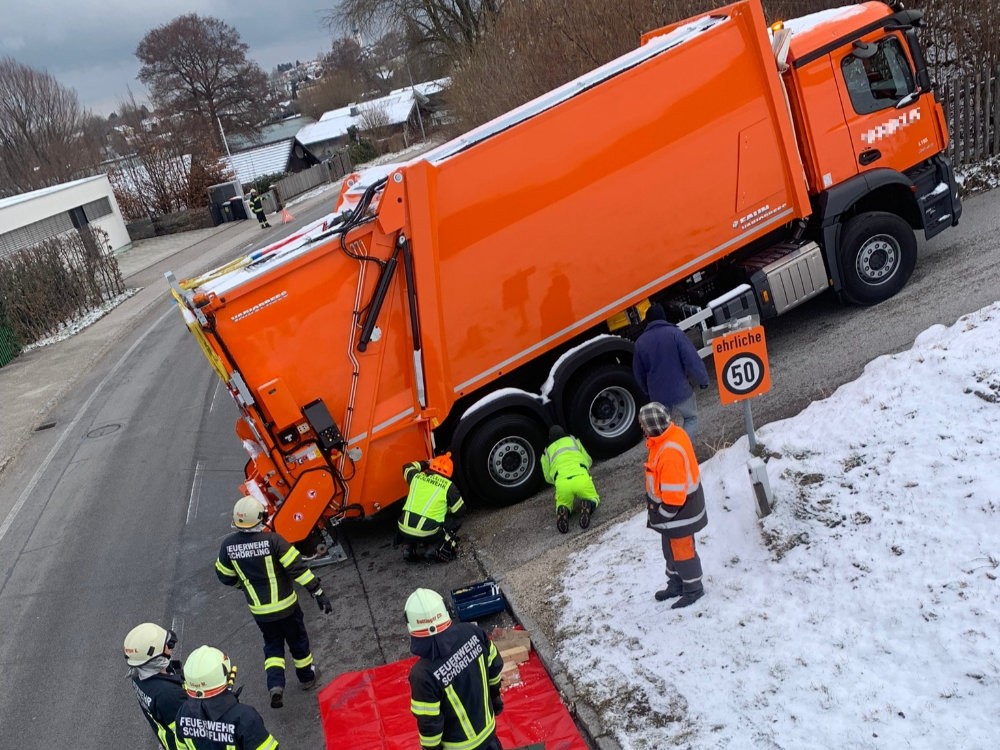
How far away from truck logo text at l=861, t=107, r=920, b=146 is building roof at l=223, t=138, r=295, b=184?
43723 mm

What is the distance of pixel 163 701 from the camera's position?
4.76 m

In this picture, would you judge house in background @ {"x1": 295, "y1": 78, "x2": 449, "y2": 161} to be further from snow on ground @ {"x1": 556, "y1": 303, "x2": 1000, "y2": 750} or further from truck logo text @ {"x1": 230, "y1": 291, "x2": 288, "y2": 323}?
snow on ground @ {"x1": 556, "y1": 303, "x2": 1000, "y2": 750}

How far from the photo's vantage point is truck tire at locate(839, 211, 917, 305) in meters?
9.24

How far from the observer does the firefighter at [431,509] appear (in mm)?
7285

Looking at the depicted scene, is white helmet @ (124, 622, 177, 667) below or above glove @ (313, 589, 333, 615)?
above

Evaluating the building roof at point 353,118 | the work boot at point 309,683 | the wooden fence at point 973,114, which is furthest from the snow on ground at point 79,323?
the building roof at point 353,118

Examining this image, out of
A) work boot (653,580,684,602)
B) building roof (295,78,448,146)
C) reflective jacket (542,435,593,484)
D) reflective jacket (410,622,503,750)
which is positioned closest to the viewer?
reflective jacket (410,622,503,750)

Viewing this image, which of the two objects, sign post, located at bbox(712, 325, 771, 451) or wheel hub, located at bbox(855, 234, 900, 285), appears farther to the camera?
wheel hub, located at bbox(855, 234, 900, 285)

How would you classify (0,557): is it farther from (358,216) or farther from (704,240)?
(704,240)

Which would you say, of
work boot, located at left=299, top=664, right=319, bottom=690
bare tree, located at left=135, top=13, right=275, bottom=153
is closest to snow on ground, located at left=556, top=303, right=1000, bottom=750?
work boot, located at left=299, top=664, right=319, bottom=690

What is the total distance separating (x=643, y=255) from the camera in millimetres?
8227

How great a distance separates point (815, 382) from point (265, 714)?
581cm

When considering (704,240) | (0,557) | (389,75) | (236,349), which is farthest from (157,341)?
(389,75)

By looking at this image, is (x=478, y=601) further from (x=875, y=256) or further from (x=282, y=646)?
(x=875, y=256)
